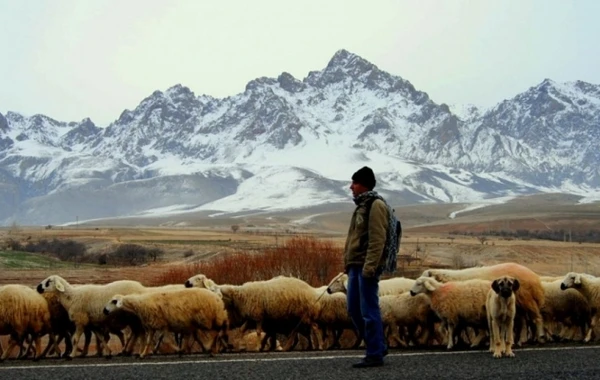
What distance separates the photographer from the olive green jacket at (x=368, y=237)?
468 inches

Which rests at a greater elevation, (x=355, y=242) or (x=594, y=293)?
(x=355, y=242)

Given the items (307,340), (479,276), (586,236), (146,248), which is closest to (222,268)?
(307,340)

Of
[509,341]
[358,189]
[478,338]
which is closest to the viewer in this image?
[358,189]

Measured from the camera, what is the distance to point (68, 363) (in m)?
13.5

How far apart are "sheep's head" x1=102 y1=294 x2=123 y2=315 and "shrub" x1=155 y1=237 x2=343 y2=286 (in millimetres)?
23803

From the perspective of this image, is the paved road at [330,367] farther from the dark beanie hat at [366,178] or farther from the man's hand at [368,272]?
the dark beanie hat at [366,178]

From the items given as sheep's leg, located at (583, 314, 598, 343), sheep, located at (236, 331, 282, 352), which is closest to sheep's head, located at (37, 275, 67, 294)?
sheep, located at (236, 331, 282, 352)

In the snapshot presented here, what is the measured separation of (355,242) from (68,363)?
504cm

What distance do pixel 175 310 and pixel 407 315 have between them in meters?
4.59

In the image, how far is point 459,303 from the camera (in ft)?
50.5

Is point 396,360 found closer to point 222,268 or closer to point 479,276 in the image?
point 479,276

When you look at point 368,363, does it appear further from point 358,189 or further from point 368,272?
point 358,189

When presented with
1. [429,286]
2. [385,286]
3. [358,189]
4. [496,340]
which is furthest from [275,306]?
[358,189]

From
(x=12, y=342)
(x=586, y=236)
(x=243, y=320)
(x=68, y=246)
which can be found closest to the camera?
(x=12, y=342)
